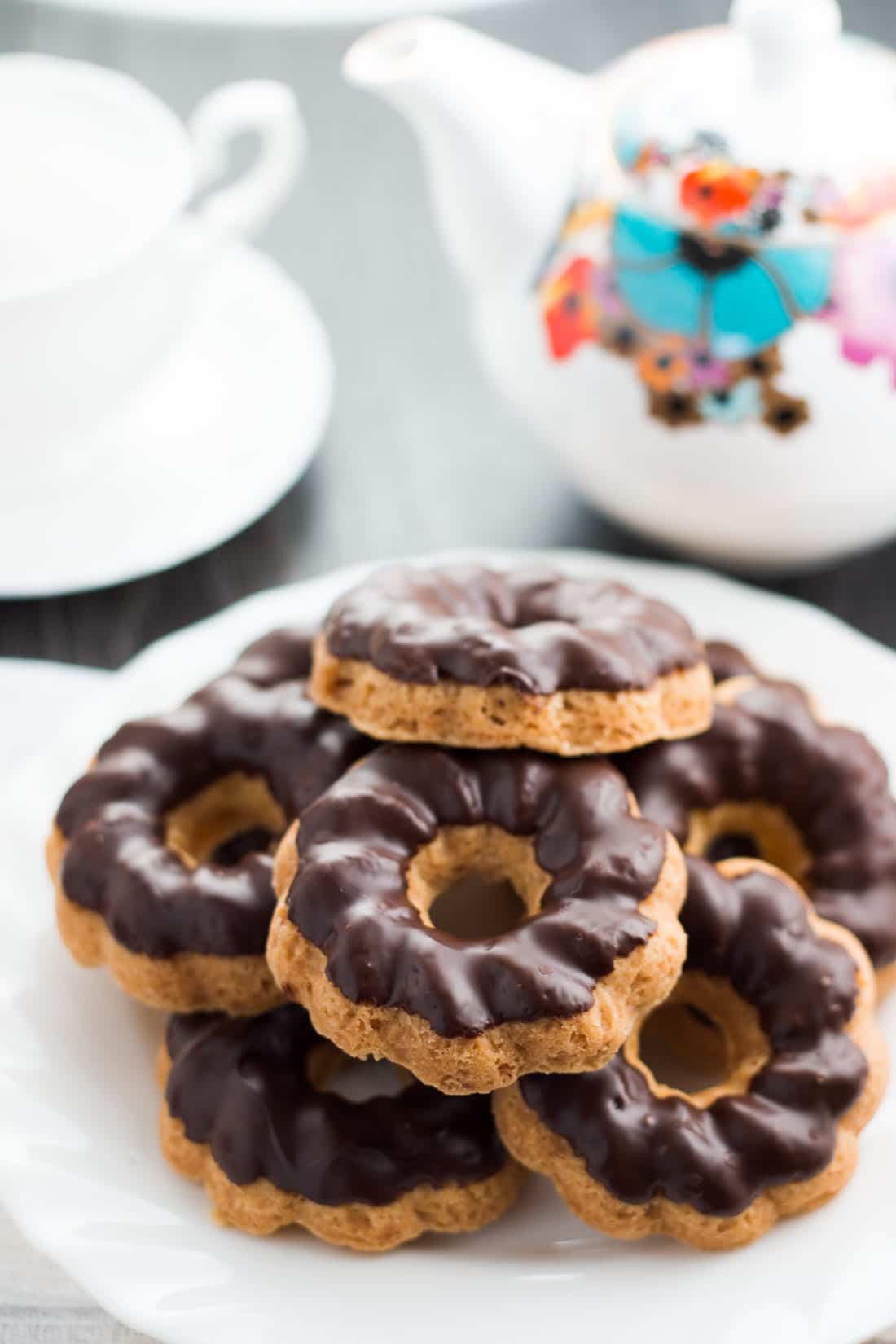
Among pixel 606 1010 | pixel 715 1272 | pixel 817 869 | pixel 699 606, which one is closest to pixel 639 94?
pixel 699 606

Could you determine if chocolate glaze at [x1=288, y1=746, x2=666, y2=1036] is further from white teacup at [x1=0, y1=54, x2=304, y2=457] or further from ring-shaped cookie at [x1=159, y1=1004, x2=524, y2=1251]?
white teacup at [x1=0, y1=54, x2=304, y2=457]

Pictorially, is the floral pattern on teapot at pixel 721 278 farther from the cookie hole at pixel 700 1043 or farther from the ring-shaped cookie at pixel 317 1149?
the ring-shaped cookie at pixel 317 1149

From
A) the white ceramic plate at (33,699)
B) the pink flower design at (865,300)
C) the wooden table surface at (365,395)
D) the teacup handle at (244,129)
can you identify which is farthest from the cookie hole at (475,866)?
the teacup handle at (244,129)

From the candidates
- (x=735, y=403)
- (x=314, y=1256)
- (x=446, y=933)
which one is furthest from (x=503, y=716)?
(x=735, y=403)

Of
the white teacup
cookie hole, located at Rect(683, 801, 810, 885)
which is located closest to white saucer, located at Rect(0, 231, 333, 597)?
the white teacup

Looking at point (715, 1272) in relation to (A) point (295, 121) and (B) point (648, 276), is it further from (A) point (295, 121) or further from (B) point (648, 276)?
(A) point (295, 121)

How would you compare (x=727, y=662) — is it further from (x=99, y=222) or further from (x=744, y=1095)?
(x=99, y=222)
